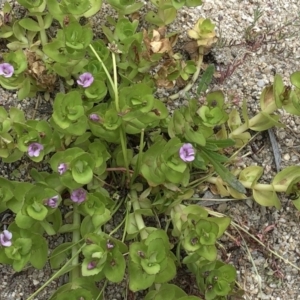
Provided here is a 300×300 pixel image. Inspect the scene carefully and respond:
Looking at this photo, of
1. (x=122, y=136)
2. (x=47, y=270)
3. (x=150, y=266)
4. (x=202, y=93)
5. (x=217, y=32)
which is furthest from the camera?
(x=217, y=32)

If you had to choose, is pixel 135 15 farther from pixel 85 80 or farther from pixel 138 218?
pixel 138 218

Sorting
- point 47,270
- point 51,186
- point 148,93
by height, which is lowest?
point 47,270

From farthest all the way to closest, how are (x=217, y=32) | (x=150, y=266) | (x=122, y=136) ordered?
(x=217, y=32) → (x=122, y=136) → (x=150, y=266)

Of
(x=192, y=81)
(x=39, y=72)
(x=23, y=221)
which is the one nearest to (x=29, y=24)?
(x=39, y=72)

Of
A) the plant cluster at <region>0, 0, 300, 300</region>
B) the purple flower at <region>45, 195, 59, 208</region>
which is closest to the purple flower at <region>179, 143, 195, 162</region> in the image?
the plant cluster at <region>0, 0, 300, 300</region>

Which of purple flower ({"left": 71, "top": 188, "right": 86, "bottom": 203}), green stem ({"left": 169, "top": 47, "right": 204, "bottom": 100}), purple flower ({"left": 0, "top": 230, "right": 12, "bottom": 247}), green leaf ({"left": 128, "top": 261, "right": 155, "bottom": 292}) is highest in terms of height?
green stem ({"left": 169, "top": 47, "right": 204, "bottom": 100})

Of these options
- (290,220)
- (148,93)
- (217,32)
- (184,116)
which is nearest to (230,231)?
(290,220)

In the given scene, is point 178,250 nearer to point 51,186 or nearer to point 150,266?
point 150,266

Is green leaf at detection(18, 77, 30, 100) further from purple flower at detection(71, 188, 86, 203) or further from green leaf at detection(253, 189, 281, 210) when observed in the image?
green leaf at detection(253, 189, 281, 210)
